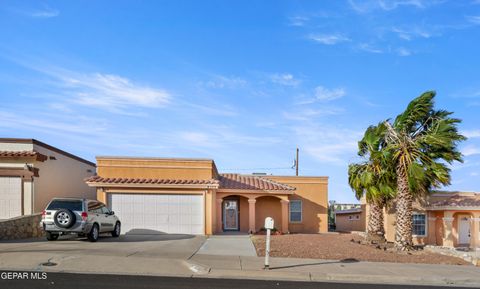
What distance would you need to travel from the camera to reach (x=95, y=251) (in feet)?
51.1

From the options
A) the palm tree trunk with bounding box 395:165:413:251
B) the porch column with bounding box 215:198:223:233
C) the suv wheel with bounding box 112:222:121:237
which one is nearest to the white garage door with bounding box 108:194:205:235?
the suv wheel with bounding box 112:222:121:237

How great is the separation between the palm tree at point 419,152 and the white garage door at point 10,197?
17.2 metres

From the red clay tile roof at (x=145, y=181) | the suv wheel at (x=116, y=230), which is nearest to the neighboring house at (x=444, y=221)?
the red clay tile roof at (x=145, y=181)

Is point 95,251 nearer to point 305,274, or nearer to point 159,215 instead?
point 305,274

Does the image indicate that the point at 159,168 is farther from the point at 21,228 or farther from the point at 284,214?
the point at 284,214

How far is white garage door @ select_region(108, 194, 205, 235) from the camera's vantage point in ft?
81.1

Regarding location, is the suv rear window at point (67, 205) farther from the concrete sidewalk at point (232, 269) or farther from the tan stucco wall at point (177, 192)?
the tan stucco wall at point (177, 192)

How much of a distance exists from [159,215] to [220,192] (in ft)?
16.2

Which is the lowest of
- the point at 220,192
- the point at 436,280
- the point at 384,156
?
the point at 436,280

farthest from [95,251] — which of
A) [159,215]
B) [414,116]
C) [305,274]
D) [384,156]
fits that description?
[414,116]

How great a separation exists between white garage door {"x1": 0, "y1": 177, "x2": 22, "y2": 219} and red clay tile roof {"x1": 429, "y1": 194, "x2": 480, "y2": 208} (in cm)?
2434

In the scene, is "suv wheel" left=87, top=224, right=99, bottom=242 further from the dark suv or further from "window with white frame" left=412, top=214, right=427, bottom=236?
"window with white frame" left=412, top=214, right=427, bottom=236

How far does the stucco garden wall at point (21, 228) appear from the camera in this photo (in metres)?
18.8

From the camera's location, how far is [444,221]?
30266 mm
